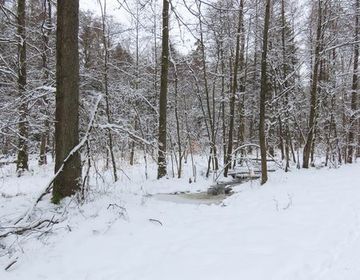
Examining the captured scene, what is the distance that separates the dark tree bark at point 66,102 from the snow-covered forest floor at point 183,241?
41 cm

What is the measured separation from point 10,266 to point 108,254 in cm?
111

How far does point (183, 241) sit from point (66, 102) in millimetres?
3384

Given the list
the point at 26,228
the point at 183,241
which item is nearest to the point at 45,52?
the point at 26,228

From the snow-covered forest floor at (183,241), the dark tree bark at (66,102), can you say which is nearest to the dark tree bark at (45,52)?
the dark tree bark at (66,102)

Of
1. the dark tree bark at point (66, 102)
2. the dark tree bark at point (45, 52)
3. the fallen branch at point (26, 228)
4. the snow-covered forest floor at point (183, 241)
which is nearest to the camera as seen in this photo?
the snow-covered forest floor at point (183, 241)

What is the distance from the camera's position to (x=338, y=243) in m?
4.93

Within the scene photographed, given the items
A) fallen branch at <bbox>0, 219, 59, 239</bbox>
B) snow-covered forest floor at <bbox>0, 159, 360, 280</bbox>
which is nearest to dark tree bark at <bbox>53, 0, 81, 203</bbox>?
snow-covered forest floor at <bbox>0, 159, 360, 280</bbox>

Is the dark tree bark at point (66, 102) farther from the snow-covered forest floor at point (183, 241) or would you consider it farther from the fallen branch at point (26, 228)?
the fallen branch at point (26, 228)

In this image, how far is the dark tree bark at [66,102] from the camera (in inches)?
263

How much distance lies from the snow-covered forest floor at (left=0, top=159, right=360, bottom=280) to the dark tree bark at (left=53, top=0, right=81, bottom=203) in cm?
A: 41

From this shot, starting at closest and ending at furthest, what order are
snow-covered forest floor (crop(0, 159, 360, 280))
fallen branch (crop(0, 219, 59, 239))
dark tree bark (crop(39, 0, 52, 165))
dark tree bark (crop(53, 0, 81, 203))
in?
snow-covered forest floor (crop(0, 159, 360, 280)), fallen branch (crop(0, 219, 59, 239)), dark tree bark (crop(53, 0, 81, 203)), dark tree bark (crop(39, 0, 52, 165))

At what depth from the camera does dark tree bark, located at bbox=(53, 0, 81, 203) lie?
6.68 m

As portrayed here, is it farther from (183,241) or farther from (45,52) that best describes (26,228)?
(45,52)

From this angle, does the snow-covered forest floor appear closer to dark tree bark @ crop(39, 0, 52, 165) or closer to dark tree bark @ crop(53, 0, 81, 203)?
dark tree bark @ crop(53, 0, 81, 203)
